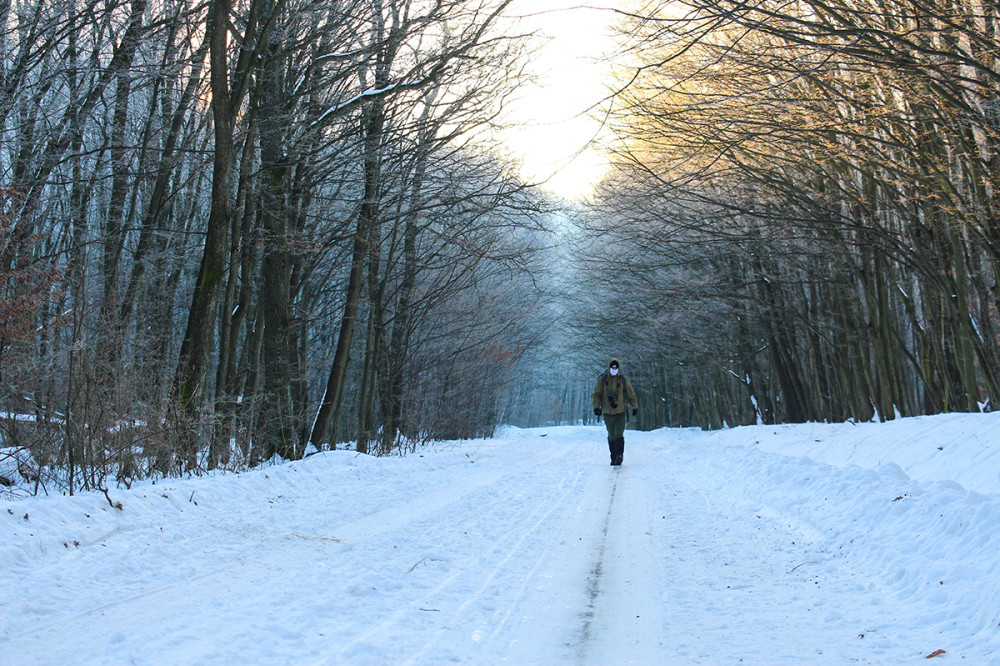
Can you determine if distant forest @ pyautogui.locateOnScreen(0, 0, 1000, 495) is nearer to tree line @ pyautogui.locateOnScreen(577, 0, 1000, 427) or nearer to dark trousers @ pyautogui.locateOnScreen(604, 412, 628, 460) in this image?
tree line @ pyautogui.locateOnScreen(577, 0, 1000, 427)

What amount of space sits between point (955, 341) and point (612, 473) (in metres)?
7.20

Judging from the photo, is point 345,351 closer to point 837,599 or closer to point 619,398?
point 619,398

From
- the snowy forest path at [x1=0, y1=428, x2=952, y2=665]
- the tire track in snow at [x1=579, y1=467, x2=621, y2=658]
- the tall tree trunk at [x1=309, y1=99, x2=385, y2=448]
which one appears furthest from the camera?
the tall tree trunk at [x1=309, y1=99, x2=385, y2=448]

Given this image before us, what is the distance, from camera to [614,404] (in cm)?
1480

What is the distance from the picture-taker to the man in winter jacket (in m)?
14.8

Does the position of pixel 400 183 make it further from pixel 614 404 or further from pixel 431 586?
pixel 431 586

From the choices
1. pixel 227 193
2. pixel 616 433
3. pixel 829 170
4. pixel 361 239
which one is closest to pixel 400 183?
pixel 361 239

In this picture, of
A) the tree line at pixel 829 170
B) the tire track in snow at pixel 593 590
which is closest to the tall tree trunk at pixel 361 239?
the tree line at pixel 829 170

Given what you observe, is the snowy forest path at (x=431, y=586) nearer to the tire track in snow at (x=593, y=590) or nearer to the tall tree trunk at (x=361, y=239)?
the tire track in snow at (x=593, y=590)

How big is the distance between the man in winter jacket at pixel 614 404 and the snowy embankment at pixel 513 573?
5450 mm

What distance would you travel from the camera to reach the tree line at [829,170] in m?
7.89

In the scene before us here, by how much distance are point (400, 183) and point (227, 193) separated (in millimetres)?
4323

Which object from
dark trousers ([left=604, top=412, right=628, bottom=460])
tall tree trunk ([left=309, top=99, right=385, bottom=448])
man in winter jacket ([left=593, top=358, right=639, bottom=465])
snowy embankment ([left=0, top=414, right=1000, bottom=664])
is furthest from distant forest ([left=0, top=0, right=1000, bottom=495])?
dark trousers ([left=604, top=412, right=628, bottom=460])

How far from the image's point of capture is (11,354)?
834 centimetres
